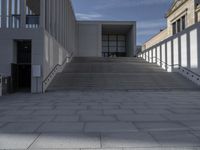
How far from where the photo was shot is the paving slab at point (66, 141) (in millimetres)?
5814

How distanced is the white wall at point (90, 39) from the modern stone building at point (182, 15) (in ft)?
43.8

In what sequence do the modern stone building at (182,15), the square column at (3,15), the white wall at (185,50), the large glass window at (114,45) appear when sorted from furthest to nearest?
the large glass window at (114,45) < the modern stone building at (182,15) < the white wall at (185,50) < the square column at (3,15)

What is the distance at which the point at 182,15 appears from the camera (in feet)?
118

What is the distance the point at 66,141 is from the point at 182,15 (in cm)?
3256

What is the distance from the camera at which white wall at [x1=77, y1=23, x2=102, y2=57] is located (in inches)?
2138

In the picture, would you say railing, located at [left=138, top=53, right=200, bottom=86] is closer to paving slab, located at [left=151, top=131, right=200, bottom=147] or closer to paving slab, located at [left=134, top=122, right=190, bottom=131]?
paving slab, located at [left=134, top=122, right=190, bottom=131]

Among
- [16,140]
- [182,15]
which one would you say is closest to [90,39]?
[182,15]

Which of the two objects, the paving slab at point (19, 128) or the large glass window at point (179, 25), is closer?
the paving slab at point (19, 128)

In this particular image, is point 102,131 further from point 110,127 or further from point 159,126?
point 159,126

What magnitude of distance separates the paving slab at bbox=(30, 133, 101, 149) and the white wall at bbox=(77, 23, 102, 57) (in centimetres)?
4778

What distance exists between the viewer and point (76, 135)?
265 inches

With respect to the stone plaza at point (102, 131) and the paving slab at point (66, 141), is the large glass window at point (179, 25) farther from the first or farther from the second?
the paving slab at point (66, 141)

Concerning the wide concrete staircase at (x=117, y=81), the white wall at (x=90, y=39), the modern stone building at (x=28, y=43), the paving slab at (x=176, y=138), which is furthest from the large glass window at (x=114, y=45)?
the paving slab at (x=176, y=138)

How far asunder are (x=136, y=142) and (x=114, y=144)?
470 millimetres
